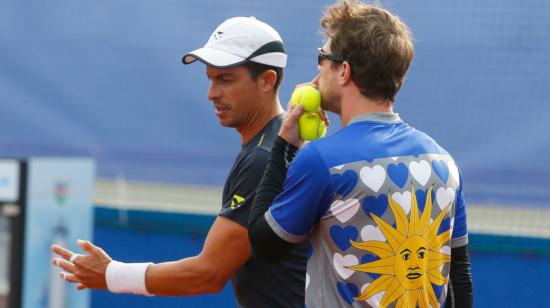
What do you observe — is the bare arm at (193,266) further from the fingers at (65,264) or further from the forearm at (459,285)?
the forearm at (459,285)

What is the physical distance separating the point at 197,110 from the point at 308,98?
9.34ft

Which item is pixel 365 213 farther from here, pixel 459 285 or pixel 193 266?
pixel 193 266

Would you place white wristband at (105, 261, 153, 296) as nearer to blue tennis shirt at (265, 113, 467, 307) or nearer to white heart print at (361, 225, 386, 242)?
blue tennis shirt at (265, 113, 467, 307)

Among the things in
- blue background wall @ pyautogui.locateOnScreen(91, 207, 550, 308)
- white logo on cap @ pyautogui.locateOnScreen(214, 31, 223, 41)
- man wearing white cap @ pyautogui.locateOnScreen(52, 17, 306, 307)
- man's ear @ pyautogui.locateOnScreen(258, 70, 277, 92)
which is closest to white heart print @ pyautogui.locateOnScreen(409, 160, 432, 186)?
man wearing white cap @ pyautogui.locateOnScreen(52, 17, 306, 307)

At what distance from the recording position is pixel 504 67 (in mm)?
4855

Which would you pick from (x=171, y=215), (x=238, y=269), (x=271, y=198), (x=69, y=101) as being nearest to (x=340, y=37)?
(x=271, y=198)

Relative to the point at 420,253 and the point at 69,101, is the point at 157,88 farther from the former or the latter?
the point at 420,253

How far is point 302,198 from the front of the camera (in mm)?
2260

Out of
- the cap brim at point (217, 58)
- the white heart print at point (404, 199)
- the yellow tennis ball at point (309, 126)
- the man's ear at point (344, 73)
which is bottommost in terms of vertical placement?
the white heart print at point (404, 199)

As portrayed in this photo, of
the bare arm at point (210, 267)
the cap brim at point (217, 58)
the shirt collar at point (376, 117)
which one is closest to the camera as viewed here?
the shirt collar at point (376, 117)

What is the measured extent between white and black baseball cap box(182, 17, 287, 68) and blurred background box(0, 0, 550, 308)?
6.23 ft

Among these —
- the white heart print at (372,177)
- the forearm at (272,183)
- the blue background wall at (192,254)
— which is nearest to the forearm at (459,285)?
the white heart print at (372,177)

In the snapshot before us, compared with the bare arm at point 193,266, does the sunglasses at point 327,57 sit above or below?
above

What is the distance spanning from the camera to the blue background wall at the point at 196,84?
484 centimetres
